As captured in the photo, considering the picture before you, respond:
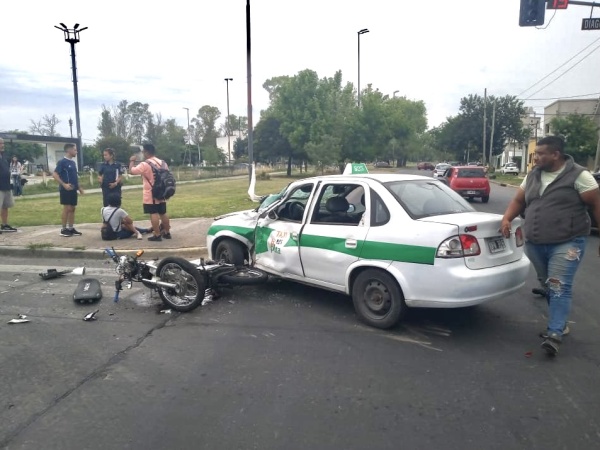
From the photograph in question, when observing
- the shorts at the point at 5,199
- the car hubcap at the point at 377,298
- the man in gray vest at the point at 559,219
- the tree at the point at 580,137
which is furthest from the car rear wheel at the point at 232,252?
the tree at the point at 580,137

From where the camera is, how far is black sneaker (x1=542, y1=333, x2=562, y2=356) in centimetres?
424

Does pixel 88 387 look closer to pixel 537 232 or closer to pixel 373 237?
pixel 373 237

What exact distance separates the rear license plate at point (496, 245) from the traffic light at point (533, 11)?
9.01 meters

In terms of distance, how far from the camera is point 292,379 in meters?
3.91

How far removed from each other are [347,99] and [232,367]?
37.4 meters

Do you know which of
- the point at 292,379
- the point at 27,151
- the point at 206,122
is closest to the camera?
the point at 292,379

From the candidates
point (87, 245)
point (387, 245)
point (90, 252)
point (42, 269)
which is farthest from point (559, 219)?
point (87, 245)

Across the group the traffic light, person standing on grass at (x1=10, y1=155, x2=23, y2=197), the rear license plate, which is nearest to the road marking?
the rear license plate

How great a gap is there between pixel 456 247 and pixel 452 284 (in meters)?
0.34

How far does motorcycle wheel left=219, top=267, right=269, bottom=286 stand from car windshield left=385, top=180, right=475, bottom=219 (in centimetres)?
191

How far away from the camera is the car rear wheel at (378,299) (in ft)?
15.7

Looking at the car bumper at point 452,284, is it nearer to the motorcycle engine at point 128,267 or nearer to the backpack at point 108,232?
the motorcycle engine at point 128,267

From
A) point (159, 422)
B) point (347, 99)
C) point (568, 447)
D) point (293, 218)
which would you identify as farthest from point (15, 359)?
point (347, 99)

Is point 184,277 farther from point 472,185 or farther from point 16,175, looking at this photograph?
point 16,175
